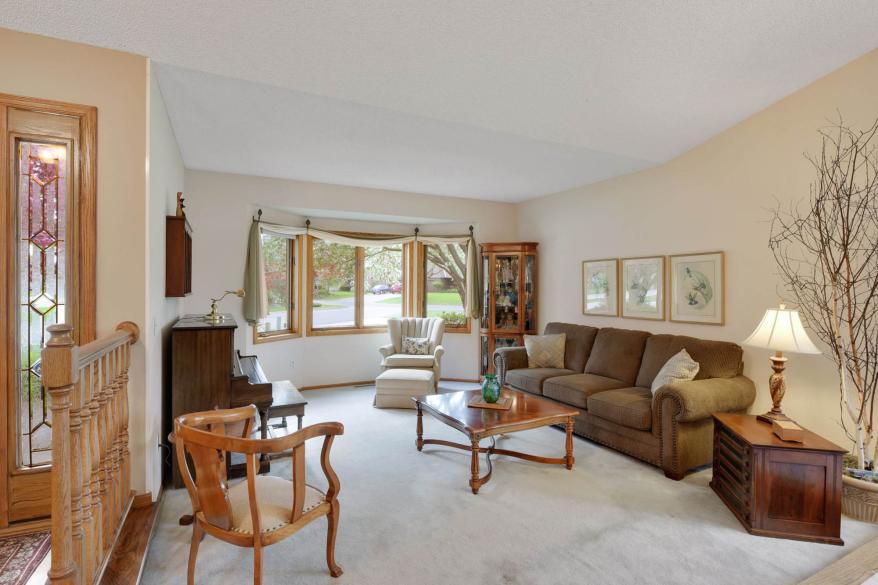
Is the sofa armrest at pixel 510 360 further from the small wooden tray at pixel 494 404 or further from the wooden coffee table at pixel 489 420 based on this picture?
the small wooden tray at pixel 494 404

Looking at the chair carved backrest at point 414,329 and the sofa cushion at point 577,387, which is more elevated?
the chair carved backrest at point 414,329

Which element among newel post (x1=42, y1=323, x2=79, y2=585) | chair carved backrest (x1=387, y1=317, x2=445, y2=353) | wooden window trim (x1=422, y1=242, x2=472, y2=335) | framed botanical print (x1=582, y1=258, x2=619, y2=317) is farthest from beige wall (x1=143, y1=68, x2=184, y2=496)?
framed botanical print (x1=582, y1=258, x2=619, y2=317)

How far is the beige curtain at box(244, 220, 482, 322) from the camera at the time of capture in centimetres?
495

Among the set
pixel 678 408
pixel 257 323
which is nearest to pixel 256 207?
pixel 257 323

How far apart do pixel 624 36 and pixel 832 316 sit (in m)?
2.39

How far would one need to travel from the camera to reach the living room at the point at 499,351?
7.12 feet

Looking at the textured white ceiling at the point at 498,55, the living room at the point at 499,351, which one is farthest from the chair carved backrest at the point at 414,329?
the textured white ceiling at the point at 498,55

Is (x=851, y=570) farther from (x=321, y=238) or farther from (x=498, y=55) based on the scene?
(x=321, y=238)

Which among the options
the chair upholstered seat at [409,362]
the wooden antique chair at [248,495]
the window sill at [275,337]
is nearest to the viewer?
the wooden antique chair at [248,495]

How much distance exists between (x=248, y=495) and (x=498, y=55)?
2.75 meters

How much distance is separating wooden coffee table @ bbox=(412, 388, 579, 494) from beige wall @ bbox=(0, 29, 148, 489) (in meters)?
1.92

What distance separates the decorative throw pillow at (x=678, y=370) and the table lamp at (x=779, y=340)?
0.52 meters

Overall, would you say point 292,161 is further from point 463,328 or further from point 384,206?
point 463,328

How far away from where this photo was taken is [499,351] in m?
5.11
